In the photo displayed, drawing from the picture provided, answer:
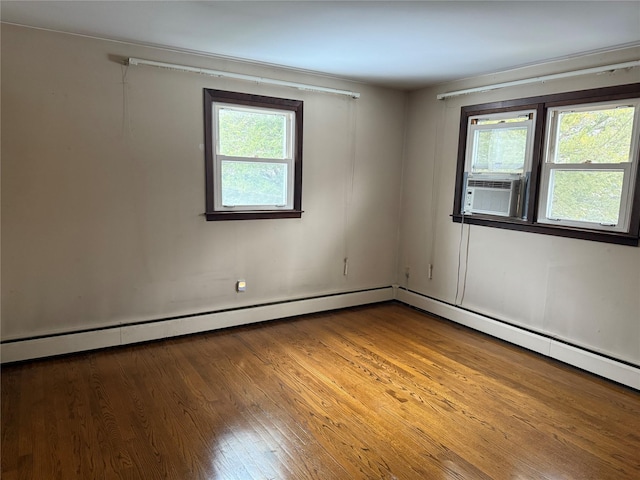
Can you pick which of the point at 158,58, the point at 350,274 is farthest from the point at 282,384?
the point at 158,58

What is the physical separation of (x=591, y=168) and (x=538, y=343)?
58.7 inches

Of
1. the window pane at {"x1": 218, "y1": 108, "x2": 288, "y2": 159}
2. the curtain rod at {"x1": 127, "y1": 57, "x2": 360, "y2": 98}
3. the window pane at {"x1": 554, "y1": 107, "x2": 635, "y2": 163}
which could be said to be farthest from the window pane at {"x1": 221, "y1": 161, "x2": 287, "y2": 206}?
the window pane at {"x1": 554, "y1": 107, "x2": 635, "y2": 163}

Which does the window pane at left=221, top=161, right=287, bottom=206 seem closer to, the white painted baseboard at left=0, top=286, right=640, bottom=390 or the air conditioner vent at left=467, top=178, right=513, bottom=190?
the white painted baseboard at left=0, top=286, right=640, bottom=390

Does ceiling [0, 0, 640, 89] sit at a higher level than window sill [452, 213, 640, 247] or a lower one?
higher

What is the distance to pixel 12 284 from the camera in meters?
3.15

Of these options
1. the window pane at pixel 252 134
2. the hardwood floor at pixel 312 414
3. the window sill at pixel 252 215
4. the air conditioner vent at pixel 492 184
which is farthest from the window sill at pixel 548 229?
the window pane at pixel 252 134

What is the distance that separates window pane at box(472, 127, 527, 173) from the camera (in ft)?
12.6

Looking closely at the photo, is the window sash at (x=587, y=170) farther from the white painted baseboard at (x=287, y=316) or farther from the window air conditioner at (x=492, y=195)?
the white painted baseboard at (x=287, y=316)

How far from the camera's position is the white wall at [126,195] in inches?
122

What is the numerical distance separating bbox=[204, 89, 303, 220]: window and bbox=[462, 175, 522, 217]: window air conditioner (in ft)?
5.53

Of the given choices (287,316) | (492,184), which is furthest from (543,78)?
(287,316)

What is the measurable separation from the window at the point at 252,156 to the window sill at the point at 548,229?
5.74 feet

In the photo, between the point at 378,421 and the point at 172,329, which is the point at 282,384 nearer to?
the point at 378,421

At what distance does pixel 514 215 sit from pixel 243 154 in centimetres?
251
